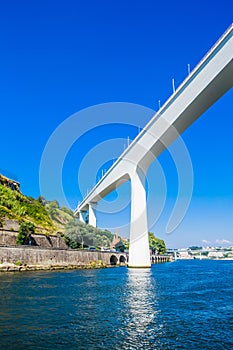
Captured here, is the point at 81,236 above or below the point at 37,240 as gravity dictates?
above

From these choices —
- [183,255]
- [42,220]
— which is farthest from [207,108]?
[183,255]

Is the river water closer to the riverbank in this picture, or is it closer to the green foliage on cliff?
the riverbank

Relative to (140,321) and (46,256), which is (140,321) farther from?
(46,256)

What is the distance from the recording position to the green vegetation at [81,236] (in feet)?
167

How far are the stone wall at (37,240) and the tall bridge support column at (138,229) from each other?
1058 centimetres

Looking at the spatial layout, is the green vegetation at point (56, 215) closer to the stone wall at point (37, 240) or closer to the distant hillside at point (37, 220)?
the distant hillside at point (37, 220)

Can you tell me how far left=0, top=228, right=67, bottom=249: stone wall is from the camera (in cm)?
3556

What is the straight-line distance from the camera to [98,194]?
67312mm

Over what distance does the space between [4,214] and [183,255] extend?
463ft

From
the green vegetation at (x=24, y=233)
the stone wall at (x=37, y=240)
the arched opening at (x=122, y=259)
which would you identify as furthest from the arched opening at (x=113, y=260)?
the green vegetation at (x=24, y=233)

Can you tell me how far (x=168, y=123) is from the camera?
103ft

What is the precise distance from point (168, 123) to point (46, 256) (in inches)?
768

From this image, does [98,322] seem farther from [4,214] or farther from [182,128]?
[4,214]

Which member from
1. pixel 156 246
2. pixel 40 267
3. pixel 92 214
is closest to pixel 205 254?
pixel 156 246
